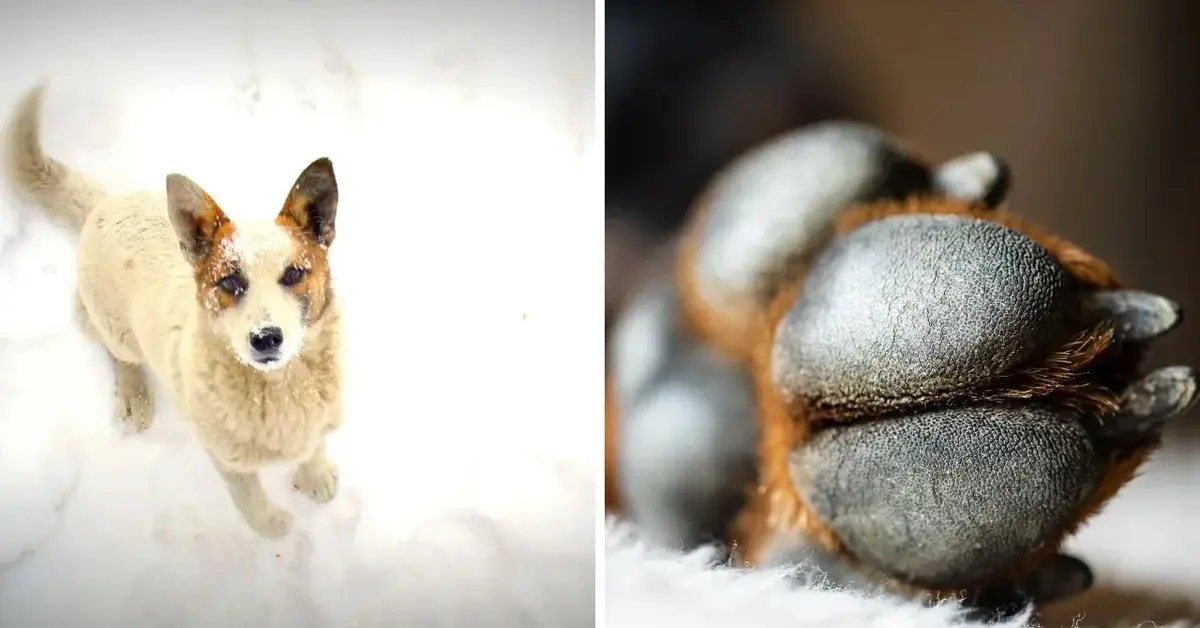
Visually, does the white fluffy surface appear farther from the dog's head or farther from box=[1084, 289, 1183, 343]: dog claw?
the dog's head

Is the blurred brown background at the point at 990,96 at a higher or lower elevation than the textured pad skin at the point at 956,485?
higher

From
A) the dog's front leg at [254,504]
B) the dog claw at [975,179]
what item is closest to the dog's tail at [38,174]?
the dog's front leg at [254,504]

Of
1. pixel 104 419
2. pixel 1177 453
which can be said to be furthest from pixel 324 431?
pixel 1177 453

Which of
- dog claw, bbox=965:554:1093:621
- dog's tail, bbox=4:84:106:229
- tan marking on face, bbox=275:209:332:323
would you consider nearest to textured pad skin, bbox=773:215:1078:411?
dog claw, bbox=965:554:1093:621

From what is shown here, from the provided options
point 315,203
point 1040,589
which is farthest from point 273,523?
point 1040,589

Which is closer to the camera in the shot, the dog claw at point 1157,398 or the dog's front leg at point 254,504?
the dog claw at point 1157,398

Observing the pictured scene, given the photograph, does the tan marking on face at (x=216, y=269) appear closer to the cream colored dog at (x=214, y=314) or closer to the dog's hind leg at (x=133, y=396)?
the cream colored dog at (x=214, y=314)

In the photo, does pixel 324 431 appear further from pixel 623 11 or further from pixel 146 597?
pixel 623 11

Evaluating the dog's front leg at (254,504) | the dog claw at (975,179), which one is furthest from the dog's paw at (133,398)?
the dog claw at (975,179)

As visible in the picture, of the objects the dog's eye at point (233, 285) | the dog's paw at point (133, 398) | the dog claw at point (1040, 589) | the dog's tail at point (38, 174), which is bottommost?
the dog claw at point (1040, 589)
